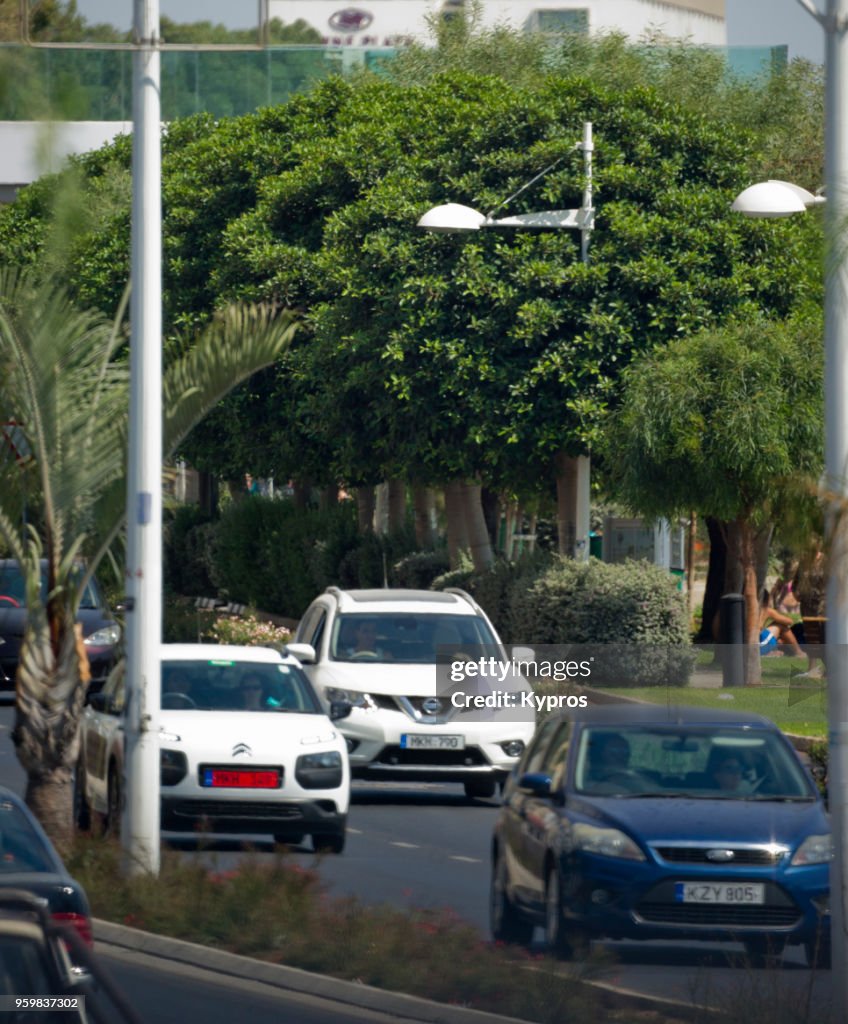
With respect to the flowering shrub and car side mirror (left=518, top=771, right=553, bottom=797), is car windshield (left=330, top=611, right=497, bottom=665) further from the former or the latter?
the flowering shrub

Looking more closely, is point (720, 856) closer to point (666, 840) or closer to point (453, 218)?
point (666, 840)

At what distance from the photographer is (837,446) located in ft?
27.4

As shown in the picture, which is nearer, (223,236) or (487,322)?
(487,322)

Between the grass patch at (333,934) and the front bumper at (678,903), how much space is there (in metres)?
0.53

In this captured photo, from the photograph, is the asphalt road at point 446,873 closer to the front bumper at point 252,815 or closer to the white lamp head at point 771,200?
the front bumper at point 252,815

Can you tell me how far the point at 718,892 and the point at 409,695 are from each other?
7.94 m

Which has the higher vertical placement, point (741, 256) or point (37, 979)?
point (741, 256)

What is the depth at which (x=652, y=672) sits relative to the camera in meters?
26.7

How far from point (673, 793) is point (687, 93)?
3866 cm

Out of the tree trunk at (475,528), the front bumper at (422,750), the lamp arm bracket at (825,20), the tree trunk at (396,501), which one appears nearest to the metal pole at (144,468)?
the lamp arm bracket at (825,20)

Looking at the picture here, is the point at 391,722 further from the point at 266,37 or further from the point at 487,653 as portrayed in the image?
the point at 266,37

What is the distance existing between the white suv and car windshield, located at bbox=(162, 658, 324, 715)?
5.93 feet

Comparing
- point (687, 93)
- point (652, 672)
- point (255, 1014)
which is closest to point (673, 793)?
point (255, 1014)

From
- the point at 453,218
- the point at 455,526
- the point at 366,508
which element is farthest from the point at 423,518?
the point at 453,218
